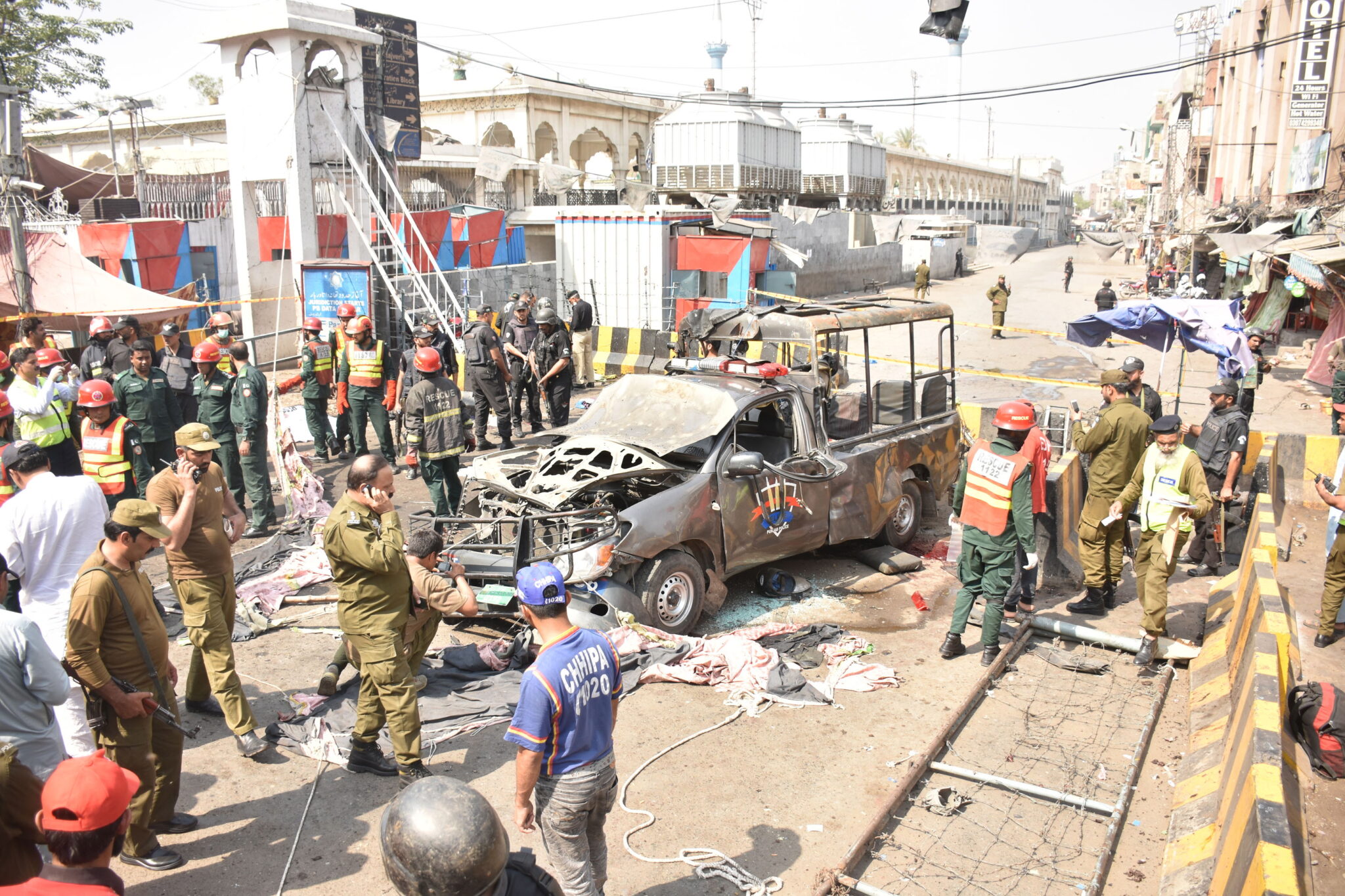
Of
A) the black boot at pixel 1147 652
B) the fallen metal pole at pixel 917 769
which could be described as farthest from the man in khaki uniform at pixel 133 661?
the black boot at pixel 1147 652

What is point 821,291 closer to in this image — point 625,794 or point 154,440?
point 154,440

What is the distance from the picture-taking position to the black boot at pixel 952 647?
6.76 m

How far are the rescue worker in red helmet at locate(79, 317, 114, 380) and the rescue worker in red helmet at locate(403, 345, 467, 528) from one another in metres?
3.67

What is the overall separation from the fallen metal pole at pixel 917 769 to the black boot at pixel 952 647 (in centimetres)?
31

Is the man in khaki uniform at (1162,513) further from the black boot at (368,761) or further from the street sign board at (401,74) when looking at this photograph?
the street sign board at (401,74)

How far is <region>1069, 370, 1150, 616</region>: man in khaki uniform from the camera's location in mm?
7461

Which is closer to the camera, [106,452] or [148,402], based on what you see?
[106,452]

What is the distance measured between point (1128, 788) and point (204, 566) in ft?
16.6

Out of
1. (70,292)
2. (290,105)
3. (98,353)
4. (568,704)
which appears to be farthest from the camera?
(290,105)

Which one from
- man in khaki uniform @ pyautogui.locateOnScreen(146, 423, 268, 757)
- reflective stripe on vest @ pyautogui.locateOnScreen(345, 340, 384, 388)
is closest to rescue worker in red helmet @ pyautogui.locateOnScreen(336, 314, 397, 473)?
reflective stripe on vest @ pyautogui.locateOnScreen(345, 340, 384, 388)

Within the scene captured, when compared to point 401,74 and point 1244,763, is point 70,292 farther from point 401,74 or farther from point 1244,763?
point 1244,763

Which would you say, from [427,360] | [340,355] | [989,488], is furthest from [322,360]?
[989,488]

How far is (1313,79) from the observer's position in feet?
74.0

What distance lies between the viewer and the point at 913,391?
29.8 ft
